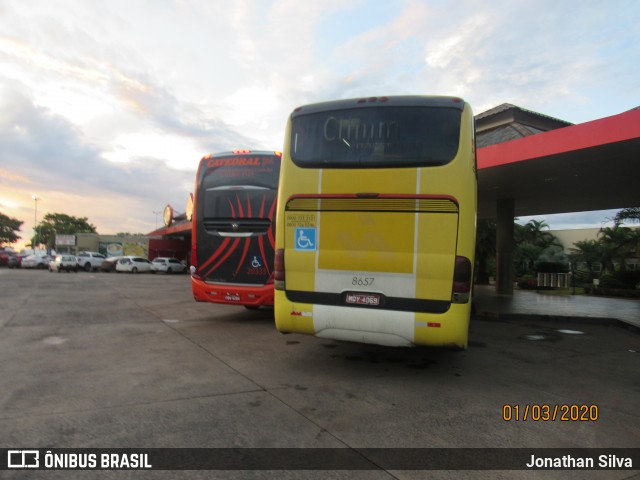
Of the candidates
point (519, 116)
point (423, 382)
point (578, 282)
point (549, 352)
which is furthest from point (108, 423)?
point (578, 282)

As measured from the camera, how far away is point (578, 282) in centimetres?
2934

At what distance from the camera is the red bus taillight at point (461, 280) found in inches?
203

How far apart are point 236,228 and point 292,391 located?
5.28 m

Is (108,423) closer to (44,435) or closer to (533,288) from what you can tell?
(44,435)

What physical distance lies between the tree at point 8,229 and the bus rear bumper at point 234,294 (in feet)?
268

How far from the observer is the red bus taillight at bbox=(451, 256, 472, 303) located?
16.9 ft

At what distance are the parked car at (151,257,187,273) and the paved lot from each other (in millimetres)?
32575

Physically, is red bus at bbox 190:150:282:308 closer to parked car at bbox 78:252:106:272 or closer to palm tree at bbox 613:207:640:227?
palm tree at bbox 613:207:640:227

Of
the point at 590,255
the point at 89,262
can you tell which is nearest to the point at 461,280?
the point at 590,255

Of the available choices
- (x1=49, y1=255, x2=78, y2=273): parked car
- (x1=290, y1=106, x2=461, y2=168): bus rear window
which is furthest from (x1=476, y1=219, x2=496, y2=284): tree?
(x1=49, y1=255, x2=78, y2=273): parked car

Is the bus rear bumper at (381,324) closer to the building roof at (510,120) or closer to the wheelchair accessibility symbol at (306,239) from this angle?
the wheelchair accessibility symbol at (306,239)

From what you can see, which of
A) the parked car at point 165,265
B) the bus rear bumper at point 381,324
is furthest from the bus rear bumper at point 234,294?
the parked car at point 165,265

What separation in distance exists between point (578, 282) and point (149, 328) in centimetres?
2951

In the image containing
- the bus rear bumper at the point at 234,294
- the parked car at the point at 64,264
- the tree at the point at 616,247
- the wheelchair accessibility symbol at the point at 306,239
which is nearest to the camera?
the wheelchair accessibility symbol at the point at 306,239
